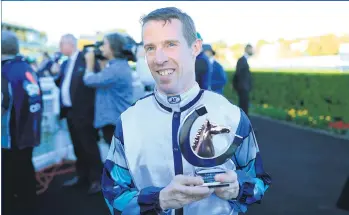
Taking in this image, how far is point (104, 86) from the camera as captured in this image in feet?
11.9

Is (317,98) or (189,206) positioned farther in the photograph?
(317,98)

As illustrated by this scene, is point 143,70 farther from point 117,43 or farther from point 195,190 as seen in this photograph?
point 195,190

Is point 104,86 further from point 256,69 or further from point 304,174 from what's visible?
point 256,69

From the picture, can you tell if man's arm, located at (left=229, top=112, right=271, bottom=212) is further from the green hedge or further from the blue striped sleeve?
the green hedge

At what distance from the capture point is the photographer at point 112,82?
140 inches

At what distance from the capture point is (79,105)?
3.96 m

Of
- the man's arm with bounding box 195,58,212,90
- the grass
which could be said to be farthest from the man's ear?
the grass

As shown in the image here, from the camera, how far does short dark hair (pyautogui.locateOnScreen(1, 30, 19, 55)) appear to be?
134 inches

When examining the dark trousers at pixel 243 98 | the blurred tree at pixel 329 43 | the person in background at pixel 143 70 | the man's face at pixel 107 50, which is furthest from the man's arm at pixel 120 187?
the dark trousers at pixel 243 98

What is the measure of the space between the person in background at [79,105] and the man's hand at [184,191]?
9.99 feet

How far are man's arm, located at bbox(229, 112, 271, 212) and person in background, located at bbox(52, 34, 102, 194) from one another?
292 cm

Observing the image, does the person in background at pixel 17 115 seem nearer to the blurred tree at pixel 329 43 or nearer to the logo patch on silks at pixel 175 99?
the logo patch on silks at pixel 175 99

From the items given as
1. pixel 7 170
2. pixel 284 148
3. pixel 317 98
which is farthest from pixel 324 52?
pixel 7 170

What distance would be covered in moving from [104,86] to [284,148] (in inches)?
131
